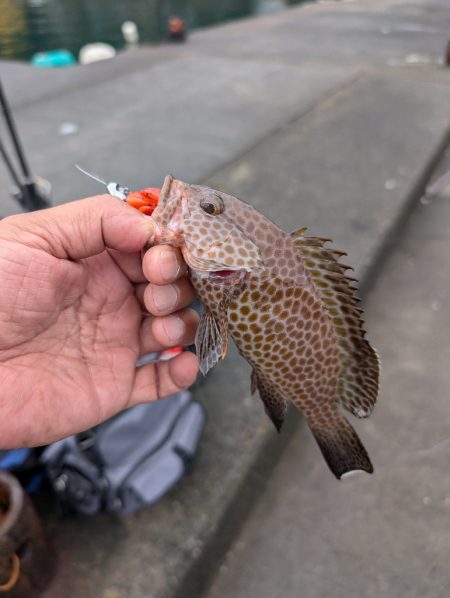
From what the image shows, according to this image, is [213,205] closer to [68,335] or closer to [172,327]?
[172,327]

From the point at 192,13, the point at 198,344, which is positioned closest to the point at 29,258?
the point at 198,344

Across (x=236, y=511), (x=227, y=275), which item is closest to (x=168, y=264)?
(x=227, y=275)

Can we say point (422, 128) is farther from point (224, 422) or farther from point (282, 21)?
point (282, 21)

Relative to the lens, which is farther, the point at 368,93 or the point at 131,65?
the point at 131,65

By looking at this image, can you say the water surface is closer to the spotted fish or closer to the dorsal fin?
the spotted fish

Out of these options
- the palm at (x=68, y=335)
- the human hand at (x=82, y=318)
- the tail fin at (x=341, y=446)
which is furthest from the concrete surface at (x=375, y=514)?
the palm at (x=68, y=335)

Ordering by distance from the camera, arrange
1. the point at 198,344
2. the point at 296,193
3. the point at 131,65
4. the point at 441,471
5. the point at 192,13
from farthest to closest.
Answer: the point at 192,13 → the point at 131,65 → the point at 296,193 → the point at 441,471 → the point at 198,344

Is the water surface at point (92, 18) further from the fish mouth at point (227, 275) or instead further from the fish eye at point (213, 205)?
the fish mouth at point (227, 275)
